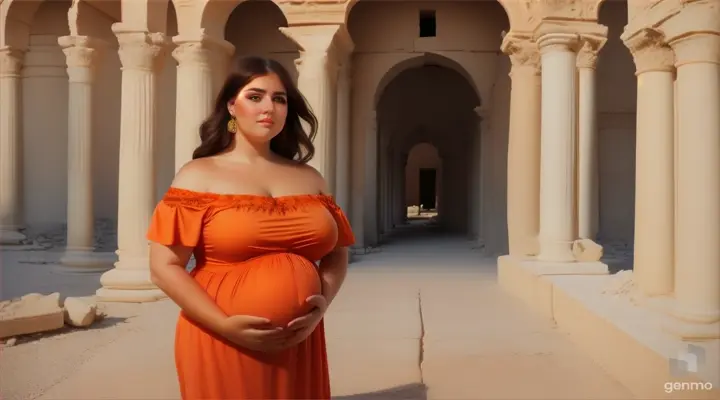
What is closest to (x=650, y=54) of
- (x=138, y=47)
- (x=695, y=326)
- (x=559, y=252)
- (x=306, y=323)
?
(x=695, y=326)

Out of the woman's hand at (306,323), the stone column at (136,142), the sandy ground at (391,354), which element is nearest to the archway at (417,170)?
the stone column at (136,142)

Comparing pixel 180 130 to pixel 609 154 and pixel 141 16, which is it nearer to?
pixel 141 16

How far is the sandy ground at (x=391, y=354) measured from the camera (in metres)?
4.89

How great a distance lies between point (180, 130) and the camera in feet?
34.0

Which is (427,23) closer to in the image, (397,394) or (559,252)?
(559,252)

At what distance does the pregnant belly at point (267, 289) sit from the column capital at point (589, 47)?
23.9 ft

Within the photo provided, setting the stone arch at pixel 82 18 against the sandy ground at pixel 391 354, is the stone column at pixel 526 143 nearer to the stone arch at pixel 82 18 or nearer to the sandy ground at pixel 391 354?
the sandy ground at pixel 391 354

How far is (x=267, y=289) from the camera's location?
2.27m

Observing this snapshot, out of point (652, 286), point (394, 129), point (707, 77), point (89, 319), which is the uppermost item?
point (394, 129)

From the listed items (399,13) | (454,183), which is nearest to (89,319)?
(399,13)

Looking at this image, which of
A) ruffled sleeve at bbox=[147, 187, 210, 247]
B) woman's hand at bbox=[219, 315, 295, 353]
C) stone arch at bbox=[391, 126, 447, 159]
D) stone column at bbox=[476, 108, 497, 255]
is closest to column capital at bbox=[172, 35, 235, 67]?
stone column at bbox=[476, 108, 497, 255]

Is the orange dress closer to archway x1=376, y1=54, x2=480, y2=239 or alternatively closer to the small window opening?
the small window opening

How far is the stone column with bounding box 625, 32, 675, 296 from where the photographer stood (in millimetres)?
5691

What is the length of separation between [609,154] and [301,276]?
15.2m
